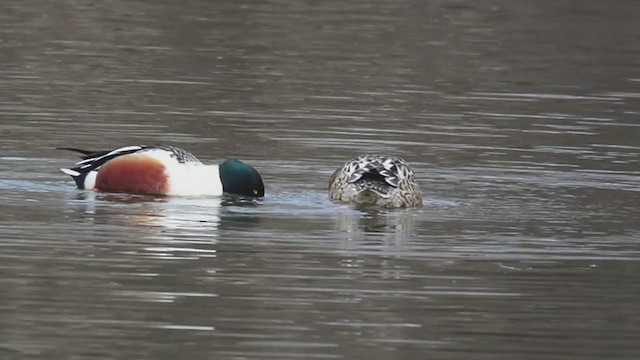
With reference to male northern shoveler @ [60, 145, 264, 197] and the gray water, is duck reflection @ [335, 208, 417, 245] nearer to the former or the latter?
the gray water

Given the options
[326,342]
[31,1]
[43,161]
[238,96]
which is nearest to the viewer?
[326,342]

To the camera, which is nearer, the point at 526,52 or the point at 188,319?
the point at 188,319

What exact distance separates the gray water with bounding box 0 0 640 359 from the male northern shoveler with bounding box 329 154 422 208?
18 centimetres

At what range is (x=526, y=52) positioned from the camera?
A: 28484mm

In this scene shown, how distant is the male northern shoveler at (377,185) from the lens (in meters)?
15.8

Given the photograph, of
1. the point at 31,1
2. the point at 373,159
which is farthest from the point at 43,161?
the point at 31,1

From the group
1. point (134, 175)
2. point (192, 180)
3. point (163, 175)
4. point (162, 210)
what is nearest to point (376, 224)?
point (162, 210)

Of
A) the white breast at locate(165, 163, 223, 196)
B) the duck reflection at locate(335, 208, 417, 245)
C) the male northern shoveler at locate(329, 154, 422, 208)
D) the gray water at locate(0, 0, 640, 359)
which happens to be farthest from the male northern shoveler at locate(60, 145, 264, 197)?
the duck reflection at locate(335, 208, 417, 245)

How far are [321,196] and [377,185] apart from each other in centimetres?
54

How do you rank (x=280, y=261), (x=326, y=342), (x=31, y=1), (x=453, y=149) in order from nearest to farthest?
1. (x=326, y=342)
2. (x=280, y=261)
3. (x=453, y=149)
4. (x=31, y=1)

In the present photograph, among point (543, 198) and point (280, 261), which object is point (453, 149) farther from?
point (280, 261)

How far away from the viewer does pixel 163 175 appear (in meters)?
16.0

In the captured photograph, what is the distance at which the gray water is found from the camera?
1114 centimetres

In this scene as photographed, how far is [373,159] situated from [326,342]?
228 inches
